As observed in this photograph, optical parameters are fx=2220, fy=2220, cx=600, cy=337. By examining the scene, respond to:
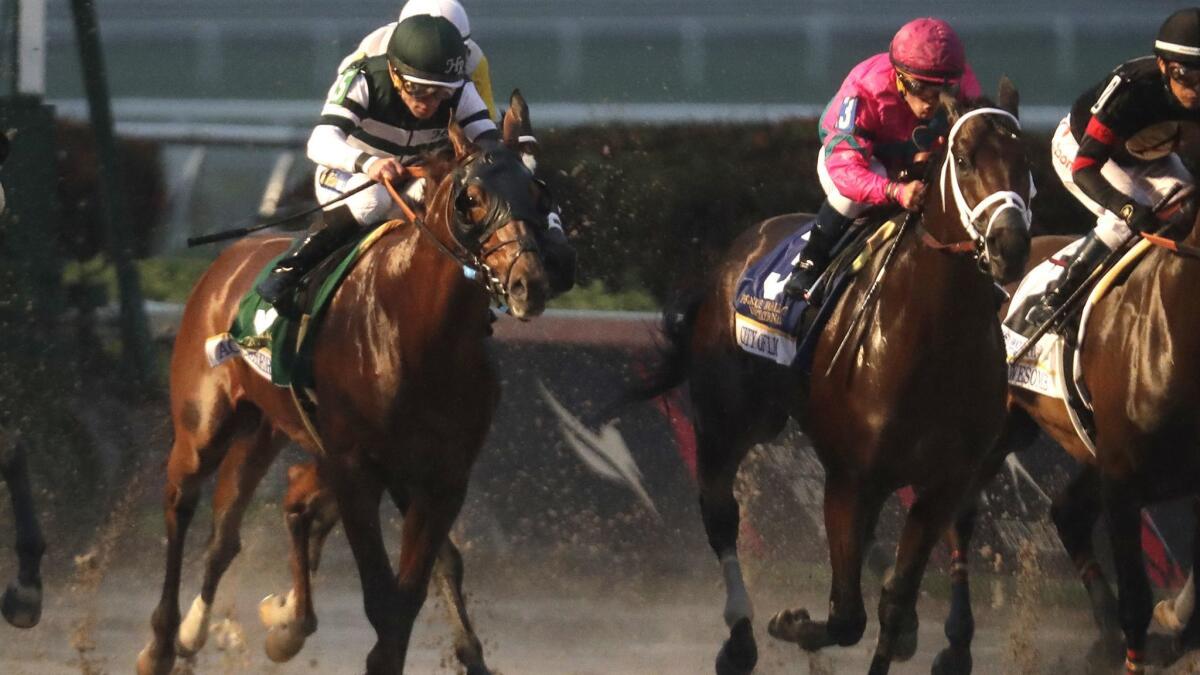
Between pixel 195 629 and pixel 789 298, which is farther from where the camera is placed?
pixel 195 629

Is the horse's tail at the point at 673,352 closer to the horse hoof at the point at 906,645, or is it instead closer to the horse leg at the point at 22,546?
the horse hoof at the point at 906,645

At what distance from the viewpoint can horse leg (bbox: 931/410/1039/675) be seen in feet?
23.5

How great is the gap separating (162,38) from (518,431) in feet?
14.5

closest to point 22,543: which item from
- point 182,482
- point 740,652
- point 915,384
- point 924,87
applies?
point 182,482

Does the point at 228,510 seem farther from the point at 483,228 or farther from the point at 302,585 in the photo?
the point at 483,228

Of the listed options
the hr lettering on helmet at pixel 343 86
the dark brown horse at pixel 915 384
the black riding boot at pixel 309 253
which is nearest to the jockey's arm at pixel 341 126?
the hr lettering on helmet at pixel 343 86

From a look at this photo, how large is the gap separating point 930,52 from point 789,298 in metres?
0.97

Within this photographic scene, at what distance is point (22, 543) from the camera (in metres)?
7.21

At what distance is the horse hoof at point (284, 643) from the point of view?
708cm

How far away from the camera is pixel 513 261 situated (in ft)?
18.1

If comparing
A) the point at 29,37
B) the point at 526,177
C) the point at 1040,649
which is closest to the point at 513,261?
the point at 526,177

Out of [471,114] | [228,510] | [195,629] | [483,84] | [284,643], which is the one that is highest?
[471,114]

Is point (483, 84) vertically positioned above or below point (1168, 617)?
above

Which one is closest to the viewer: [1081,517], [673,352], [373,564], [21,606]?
[373,564]
